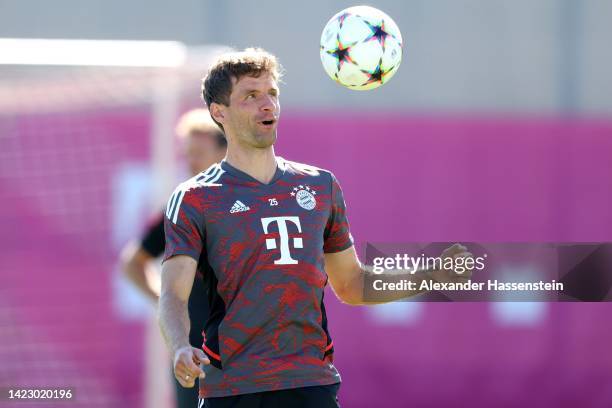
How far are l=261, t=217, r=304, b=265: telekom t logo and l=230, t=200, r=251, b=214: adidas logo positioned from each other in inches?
3.1

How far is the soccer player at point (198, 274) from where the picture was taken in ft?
16.6

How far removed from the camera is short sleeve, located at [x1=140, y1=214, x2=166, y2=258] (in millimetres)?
5648

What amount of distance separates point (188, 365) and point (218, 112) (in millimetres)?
1161

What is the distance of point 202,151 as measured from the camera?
17.5 ft

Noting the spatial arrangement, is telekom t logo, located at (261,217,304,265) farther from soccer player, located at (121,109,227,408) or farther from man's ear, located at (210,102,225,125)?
soccer player, located at (121,109,227,408)

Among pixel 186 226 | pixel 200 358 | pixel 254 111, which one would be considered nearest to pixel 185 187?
pixel 186 226

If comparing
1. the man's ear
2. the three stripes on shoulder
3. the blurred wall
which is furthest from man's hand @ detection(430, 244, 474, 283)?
the blurred wall

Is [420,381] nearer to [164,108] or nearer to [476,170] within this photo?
[476,170]

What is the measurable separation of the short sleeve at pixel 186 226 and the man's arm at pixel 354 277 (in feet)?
2.03

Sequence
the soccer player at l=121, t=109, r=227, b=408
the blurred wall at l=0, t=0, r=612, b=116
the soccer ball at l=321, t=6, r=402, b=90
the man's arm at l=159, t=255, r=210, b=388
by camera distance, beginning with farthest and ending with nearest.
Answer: the blurred wall at l=0, t=0, r=612, b=116, the soccer player at l=121, t=109, r=227, b=408, the soccer ball at l=321, t=6, r=402, b=90, the man's arm at l=159, t=255, r=210, b=388

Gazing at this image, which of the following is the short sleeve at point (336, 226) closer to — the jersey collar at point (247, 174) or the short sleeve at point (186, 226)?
the jersey collar at point (247, 174)

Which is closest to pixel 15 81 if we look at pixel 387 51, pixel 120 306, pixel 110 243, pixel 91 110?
pixel 91 110

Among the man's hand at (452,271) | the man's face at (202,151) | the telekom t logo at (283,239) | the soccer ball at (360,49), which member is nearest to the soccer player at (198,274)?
the man's face at (202,151)

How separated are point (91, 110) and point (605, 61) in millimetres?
5393
